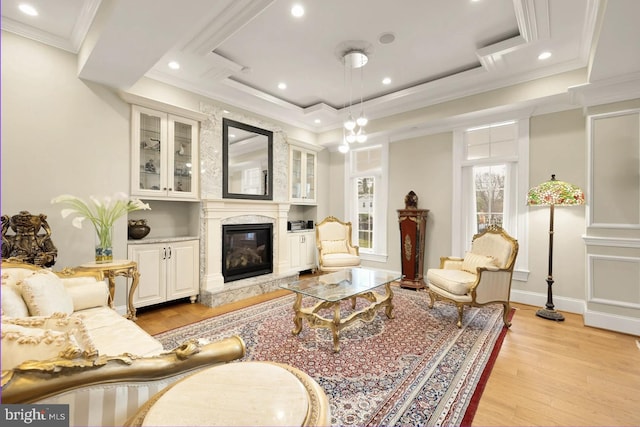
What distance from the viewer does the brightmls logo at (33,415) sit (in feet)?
2.53

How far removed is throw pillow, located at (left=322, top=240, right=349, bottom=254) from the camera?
15.4 feet

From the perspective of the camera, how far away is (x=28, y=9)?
2361 mm

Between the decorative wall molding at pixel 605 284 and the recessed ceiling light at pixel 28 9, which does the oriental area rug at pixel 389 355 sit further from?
the recessed ceiling light at pixel 28 9

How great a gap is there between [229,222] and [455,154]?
3.58m

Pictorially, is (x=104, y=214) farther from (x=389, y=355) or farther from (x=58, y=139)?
(x=389, y=355)

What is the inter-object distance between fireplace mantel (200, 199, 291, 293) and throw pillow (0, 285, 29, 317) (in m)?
2.13

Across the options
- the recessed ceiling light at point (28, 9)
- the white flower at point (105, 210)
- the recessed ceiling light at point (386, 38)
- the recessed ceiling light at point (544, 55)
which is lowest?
the white flower at point (105, 210)

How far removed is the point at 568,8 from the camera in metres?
2.37

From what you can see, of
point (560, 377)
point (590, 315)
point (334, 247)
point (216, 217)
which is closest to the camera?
point (560, 377)

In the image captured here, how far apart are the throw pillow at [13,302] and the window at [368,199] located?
4492mm

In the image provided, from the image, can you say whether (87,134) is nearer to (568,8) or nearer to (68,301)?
(68,301)

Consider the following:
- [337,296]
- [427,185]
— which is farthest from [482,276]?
[427,185]

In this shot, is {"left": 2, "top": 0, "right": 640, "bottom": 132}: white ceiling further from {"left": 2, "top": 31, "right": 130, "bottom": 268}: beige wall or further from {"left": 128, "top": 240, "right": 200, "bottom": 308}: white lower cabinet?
{"left": 128, "top": 240, "right": 200, "bottom": 308}: white lower cabinet

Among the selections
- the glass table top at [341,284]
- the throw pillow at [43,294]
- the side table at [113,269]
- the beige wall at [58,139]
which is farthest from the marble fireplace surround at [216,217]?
the throw pillow at [43,294]
